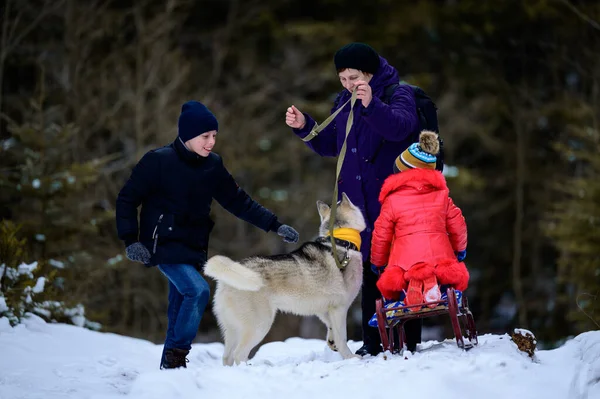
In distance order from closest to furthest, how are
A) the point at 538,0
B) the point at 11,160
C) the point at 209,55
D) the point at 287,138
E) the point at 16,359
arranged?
the point at 16,359
the point at 11,160
the point at 538,0
the point at 287,138
the point at 209,55

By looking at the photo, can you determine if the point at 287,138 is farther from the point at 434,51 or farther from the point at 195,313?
the point at 195,313

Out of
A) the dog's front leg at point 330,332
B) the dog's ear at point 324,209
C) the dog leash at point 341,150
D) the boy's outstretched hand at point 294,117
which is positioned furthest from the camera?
the dog's ear at point 324,209

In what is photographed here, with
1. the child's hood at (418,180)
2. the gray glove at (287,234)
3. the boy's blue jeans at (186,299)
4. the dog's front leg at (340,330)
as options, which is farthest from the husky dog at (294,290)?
the child's hood at (418,180)

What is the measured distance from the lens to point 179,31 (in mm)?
21359

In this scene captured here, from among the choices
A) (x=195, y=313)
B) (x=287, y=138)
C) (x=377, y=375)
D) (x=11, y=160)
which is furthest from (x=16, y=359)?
(x=287, y=138)

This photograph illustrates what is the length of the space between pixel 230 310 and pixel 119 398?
4.90ft

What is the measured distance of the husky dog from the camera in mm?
6477

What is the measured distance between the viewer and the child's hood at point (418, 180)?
5.74 metres

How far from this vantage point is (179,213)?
19.3 ft

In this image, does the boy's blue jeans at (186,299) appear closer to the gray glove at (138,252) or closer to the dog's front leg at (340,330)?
the gray glove at (138,252)

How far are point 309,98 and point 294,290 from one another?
676 inches

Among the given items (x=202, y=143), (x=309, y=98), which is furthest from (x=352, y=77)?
(x=309, y=98)

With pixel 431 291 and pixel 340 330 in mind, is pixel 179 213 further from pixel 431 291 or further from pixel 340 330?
pixel 431 291

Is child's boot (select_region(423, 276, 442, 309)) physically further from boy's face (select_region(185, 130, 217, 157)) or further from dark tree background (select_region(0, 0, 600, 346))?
dark tree background (select_region(0, 0, 600, 346))
